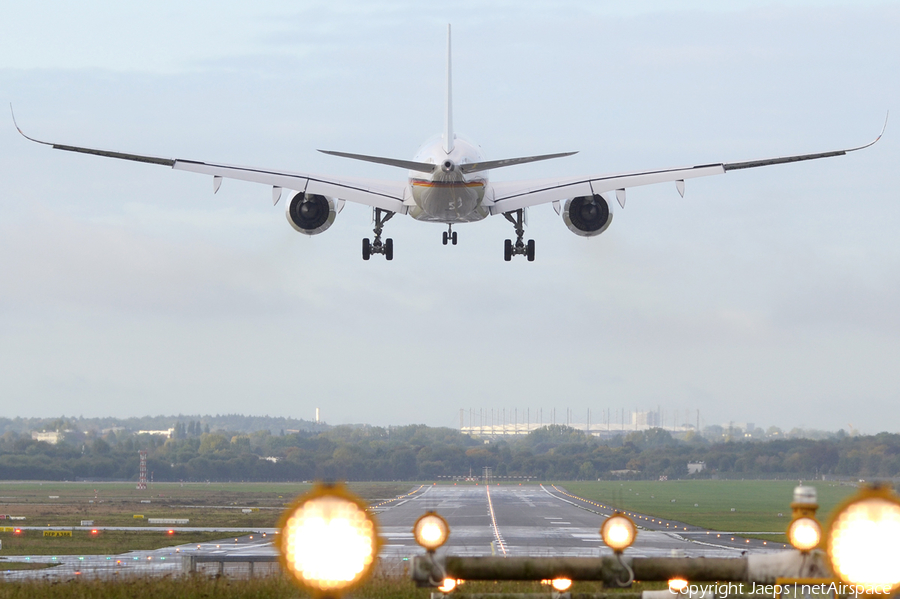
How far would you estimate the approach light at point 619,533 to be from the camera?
782 cm

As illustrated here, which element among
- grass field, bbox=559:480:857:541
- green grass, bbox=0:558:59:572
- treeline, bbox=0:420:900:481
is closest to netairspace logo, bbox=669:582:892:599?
green grass, bbox=0:558:59:572

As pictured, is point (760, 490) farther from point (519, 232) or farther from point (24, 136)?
point (24, 136)

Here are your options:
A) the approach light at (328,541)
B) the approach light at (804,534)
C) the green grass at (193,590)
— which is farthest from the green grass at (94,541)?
the approach light at (328,541)

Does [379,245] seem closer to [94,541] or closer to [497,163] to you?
[497,163]

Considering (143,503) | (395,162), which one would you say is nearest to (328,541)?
(395,162)

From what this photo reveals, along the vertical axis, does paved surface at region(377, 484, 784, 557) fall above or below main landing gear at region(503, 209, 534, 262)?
below

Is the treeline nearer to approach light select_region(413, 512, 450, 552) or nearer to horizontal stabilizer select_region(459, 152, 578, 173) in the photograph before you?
horizontal stabilizer select_region(459, 152, 578, 173)

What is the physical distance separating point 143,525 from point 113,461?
97.4 metres

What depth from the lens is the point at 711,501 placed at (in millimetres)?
136500

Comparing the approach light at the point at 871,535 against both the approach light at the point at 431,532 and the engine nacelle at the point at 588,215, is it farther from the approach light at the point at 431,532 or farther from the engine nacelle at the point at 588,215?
the engine nacelle at the point at 588,215

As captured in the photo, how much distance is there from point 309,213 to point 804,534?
4527cm

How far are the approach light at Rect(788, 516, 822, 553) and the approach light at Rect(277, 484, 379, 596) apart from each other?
9.75ft

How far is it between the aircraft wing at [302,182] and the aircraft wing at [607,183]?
533 centimetres

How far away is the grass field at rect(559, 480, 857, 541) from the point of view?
97.9 m
